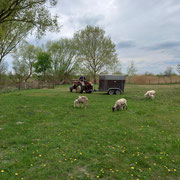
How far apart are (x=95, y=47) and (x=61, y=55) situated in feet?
43.9

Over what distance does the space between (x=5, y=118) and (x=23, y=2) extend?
30.2ft

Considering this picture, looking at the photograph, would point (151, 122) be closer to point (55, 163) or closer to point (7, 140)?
point (55, 163)

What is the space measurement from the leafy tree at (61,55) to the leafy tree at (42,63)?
5.96 metres

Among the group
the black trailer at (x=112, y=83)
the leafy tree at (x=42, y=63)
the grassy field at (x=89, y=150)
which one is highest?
the leafy tree at (x=42, y=63)

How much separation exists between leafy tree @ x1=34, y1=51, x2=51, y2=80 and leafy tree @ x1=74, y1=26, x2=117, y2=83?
31.0 ft

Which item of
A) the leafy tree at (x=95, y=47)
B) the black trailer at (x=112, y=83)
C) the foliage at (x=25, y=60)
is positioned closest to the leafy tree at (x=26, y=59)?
the foliage at (x=25, y=60)

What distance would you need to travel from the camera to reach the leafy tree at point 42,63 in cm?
3919

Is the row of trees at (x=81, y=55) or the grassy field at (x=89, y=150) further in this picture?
the row of trees at (x=81, y=55)

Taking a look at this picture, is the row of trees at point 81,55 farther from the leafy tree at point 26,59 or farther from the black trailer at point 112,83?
the black trailer at point 112,83

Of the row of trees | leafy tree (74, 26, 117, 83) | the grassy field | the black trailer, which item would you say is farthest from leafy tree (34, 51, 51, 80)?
the grassy field

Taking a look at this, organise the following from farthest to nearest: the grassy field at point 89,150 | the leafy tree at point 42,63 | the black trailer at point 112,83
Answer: the leafy tree at point 42,63
the black trailer at point 112,83
the grassy field at point 89,150

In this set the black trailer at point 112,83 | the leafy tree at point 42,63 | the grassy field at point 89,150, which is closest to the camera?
the grassy field at point 89,150

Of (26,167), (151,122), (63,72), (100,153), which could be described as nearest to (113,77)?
(151,122)

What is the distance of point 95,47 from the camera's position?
129 feet
